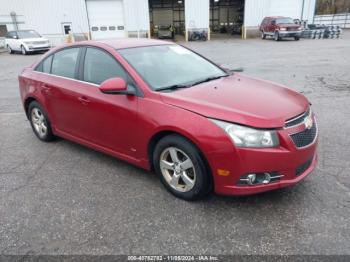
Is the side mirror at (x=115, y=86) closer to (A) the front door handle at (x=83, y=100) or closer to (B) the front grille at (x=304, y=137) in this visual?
(A) the front door handle at (x=83, y=100)

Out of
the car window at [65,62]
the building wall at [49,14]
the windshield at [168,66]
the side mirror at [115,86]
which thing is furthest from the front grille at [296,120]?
the building wall at [49,14]

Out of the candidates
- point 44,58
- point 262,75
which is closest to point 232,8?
point 262,75

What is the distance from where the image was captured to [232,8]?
144ft

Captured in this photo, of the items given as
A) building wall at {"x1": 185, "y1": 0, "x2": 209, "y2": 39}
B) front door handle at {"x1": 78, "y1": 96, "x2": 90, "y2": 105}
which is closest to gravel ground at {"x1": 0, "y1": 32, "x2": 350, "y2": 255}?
front door handle at {"x1": 78, "y1": 96, "x2": 90, "y2": 105}

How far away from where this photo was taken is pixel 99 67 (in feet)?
12.7

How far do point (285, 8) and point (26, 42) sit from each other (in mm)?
22949

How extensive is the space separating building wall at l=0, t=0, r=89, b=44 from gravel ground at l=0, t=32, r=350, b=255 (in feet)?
84.9

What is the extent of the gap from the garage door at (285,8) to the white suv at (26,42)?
20.4 meters

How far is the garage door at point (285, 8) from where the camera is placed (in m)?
29.4

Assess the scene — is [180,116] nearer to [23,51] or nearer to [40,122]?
[40,122]

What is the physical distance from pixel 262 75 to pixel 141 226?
8.77 m

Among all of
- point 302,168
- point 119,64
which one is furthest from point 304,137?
point 119,64

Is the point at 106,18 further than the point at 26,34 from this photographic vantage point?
Yes

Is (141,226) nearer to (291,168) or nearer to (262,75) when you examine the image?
(291,168)
